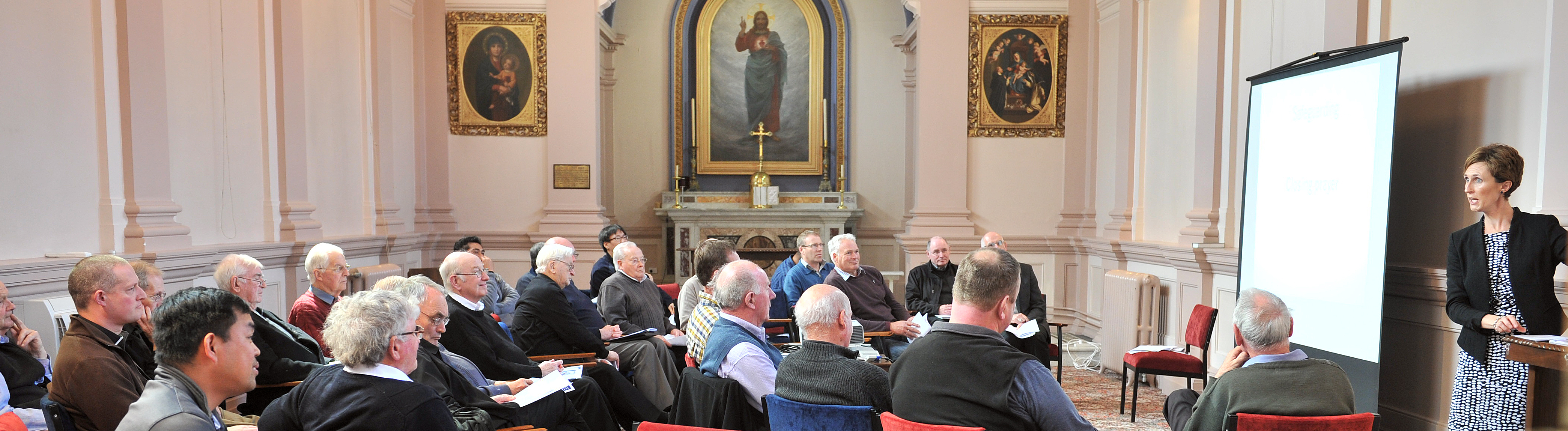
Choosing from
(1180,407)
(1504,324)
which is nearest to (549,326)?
(1180,407)

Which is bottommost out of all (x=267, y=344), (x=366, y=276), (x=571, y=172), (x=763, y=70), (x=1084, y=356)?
(x=1084, y=356)

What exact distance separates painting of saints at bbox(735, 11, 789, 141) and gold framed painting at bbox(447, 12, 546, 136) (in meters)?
3.04

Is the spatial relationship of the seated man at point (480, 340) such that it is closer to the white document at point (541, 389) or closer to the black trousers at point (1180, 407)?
the white document at point (541, 389)

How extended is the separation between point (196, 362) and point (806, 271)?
3.82m

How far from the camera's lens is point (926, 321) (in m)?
5.04

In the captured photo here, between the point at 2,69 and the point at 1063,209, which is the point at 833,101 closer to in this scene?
the point at 1063,209

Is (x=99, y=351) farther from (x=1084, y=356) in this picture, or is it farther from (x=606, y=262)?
(x=1084, y=356)

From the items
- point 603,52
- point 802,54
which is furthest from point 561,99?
point 802,54

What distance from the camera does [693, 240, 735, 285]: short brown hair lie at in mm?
5082

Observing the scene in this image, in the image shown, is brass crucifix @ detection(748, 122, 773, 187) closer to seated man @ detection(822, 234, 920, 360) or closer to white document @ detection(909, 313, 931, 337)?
seated man @ detection(822, 234, 920, 360)

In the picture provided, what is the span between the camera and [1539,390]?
3.26 m

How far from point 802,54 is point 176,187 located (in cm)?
715

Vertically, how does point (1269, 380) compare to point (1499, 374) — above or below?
above

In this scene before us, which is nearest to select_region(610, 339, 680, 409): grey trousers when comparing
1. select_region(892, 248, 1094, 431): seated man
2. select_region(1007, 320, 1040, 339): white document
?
select_region(1007, 320, 1040, 339): white document
